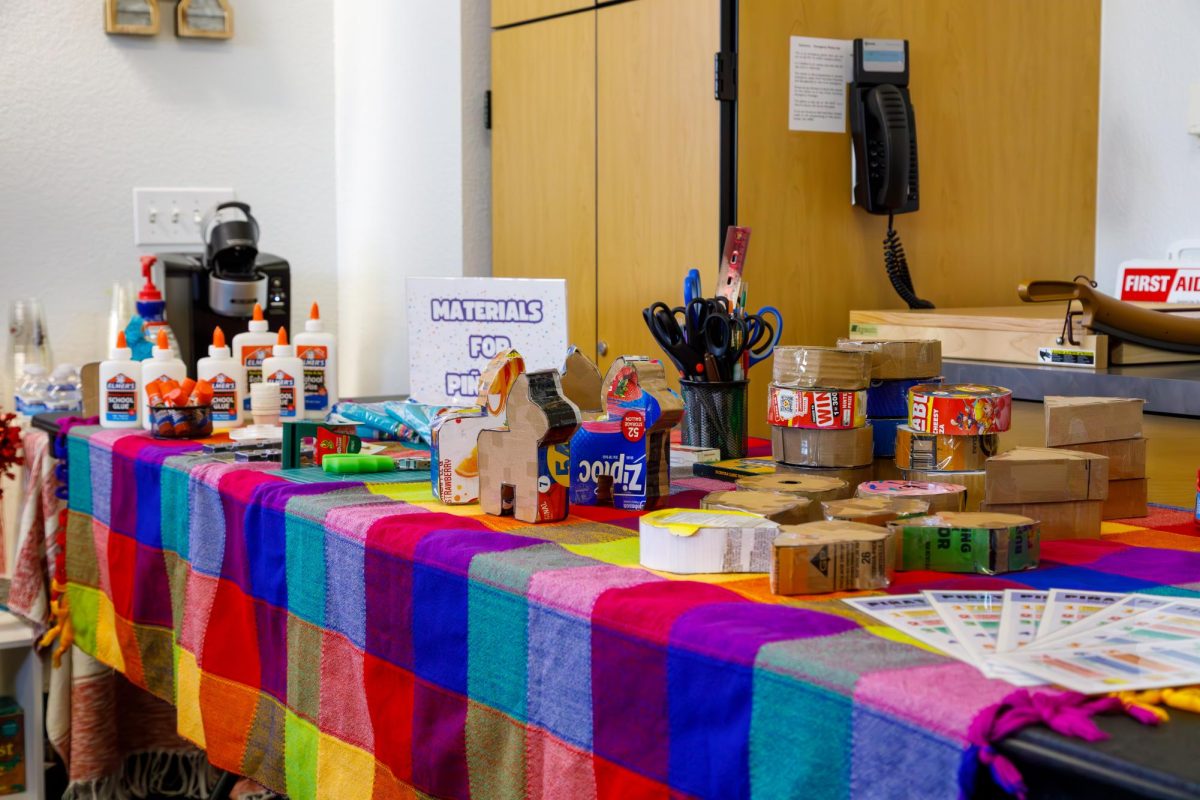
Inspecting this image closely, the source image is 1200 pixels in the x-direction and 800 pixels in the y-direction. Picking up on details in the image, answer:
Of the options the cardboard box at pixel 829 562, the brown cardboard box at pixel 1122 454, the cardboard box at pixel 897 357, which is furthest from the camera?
the cardboard box at pixel 897 357

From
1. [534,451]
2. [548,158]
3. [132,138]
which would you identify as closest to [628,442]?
[534,451]

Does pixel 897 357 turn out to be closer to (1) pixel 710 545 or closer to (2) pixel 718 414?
(2) pixel 718 414

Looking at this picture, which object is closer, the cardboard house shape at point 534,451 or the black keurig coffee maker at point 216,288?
the cardboard house shape at point 534,451

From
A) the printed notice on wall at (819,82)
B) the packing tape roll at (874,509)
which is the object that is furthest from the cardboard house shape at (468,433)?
the printed notice on wall at (819,82)

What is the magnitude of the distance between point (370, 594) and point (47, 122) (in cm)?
199

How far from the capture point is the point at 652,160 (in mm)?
2559

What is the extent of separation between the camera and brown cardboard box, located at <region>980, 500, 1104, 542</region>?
1164 mm

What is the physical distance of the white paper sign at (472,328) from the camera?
5.68ft

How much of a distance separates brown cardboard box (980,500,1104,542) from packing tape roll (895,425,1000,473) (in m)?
0.06

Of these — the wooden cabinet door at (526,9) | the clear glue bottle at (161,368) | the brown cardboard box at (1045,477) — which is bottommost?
the brown cardboard box at (1045,477)

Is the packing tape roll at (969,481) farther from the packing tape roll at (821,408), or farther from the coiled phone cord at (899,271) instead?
the coiled phone cord at (899,271)

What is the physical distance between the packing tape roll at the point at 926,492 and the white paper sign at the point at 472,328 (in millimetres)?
602

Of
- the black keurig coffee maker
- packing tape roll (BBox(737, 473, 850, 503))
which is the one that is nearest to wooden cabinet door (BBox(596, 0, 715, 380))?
the black keurig coffee maker

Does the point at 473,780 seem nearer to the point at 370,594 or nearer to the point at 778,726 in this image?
the point at 370,594
